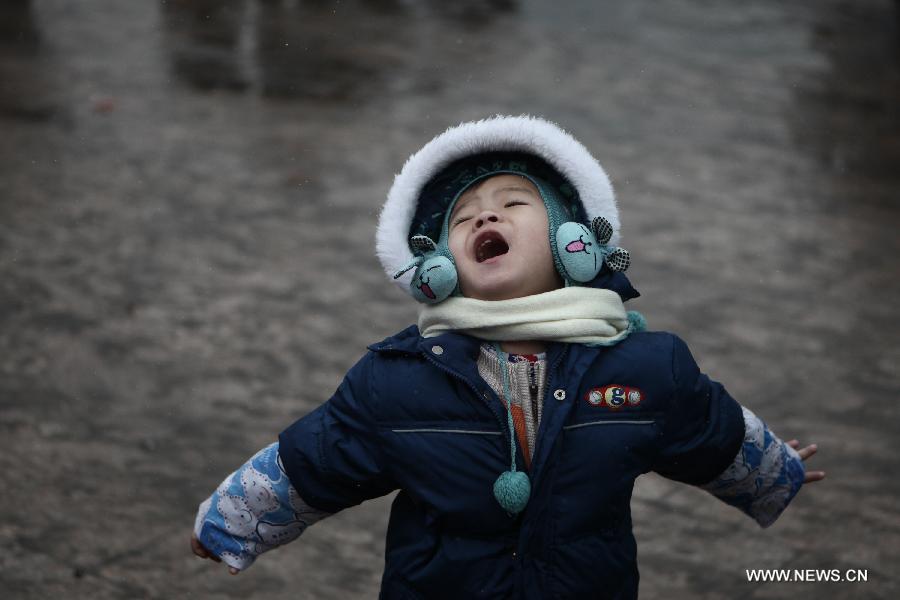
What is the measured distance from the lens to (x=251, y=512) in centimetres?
233

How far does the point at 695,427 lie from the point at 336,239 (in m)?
3.25

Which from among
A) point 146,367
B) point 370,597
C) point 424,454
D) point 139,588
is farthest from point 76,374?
point 424,454

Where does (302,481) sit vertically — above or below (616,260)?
below

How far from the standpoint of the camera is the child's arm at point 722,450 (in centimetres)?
225

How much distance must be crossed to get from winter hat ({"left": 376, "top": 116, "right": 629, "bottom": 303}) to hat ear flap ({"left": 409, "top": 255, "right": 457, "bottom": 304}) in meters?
0.02

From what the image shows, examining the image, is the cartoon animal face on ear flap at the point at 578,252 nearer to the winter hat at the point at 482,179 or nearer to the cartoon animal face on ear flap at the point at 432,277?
the winter hat at the point at 482,179

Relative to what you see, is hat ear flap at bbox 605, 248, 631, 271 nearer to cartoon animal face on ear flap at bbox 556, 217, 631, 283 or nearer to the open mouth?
cartoon animal face on ear flap at bbox 556, 217, 631, 283

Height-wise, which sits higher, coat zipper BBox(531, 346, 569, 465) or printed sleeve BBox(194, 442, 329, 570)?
coat zipper BBox(531, 346, 569, 465)

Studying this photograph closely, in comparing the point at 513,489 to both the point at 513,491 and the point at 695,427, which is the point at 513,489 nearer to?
the point at 513,491

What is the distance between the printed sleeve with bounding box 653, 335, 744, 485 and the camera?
2.23 meters

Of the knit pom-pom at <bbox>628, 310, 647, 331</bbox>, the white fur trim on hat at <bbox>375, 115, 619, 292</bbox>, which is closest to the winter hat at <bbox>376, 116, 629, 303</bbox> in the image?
the white fur trim on hat at <bbox>375, 115, 619, 292</bbox>

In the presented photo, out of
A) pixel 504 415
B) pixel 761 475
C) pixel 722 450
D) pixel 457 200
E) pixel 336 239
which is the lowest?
pixel 336 239

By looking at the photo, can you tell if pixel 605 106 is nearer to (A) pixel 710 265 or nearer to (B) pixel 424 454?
(A) pixel 710 265

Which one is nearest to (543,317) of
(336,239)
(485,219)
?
(485,219)
